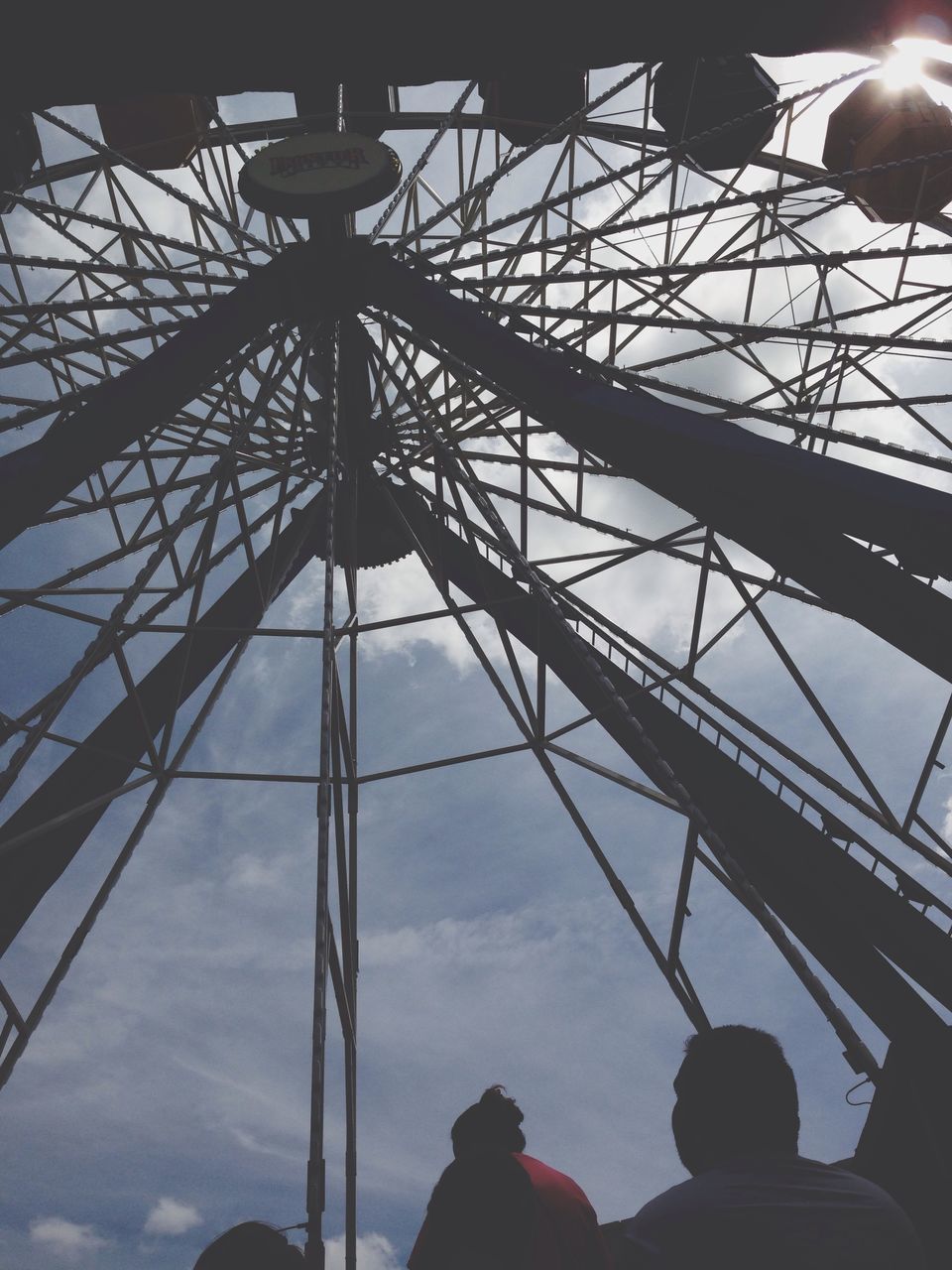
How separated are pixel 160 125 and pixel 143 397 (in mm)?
10045

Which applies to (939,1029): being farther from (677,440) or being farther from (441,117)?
(441,117)

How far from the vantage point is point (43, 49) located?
35.4ft

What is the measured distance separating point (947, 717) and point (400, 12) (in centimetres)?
1010

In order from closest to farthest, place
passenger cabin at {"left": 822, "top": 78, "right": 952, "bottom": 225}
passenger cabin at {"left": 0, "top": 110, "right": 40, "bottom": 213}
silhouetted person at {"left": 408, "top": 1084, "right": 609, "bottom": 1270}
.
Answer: silhouetted person at {"left": 408, "top": 1084, "right": 609, "bottom": 1270} < passenger cabin at {"left": 822, "top": 78, "right": 952, "bottom": 225} < passenger cabin at {"left": 0, "top": 110, "right": 40, "bottom": 213}

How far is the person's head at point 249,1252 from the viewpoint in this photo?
8.98 feet

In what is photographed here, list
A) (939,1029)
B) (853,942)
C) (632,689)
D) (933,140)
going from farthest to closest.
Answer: (933,140), (632,689), (853,942), (939,1029)

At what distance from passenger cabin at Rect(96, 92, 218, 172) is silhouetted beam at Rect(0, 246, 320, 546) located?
710 cm

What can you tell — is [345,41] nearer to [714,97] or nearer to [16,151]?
[16,151]

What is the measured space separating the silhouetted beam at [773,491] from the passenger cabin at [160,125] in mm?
9847

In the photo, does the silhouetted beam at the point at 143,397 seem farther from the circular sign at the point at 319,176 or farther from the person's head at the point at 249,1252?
the person's head at the point at 249,1252

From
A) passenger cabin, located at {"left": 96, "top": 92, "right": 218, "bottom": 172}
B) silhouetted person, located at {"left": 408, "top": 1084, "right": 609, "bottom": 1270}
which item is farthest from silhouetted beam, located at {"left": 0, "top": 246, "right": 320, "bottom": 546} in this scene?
passenger cabin, located at {"left": 96, "top": 92, "right": 218, "bottom": 172}

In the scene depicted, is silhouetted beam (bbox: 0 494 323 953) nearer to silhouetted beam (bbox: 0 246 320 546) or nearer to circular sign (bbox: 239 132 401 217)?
silhouetted beam (bbox: 0 246 320 546)

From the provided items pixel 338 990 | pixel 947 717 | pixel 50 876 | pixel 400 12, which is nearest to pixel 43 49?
pixel 400 12

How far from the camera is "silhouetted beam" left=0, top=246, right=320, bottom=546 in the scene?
28.0 feet
